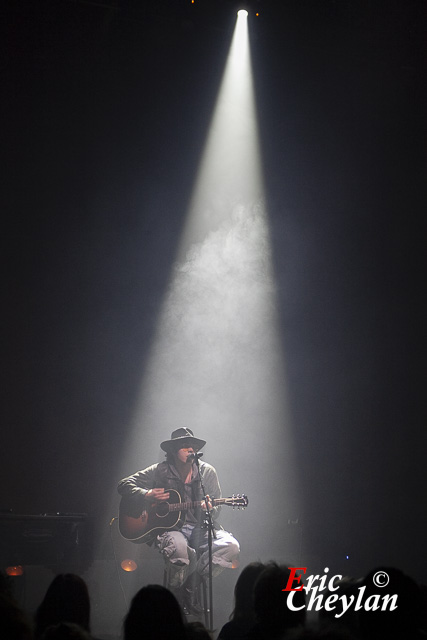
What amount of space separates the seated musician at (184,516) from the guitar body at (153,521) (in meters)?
0.02

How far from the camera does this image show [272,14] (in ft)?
21.8

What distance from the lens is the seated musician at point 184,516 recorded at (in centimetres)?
458

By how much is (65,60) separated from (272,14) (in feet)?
7.69

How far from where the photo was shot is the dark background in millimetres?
6312

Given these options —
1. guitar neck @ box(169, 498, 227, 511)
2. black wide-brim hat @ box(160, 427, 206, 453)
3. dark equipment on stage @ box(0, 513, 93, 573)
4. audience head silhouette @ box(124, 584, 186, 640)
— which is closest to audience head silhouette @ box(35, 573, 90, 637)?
audience head silhouette @ box(124, 584, 186, 640)

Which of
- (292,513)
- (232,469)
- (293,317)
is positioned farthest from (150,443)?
(293,317)

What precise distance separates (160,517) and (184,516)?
20 centimetres

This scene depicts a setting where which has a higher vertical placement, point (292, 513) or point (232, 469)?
point (232, 469)

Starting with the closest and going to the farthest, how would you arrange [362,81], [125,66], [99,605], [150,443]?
[99,605], [150,443], [125,66], [362,81]

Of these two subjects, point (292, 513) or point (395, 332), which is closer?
point (292, 513)

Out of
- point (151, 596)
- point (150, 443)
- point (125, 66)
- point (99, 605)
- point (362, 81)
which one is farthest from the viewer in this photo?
point (362, 81)

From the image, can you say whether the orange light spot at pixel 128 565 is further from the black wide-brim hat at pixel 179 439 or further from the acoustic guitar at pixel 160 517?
the black wide-brim hat at pixel 179 439

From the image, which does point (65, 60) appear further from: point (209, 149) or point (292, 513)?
point (292, 513)

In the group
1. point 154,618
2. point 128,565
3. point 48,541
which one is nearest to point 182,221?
point 128,565
